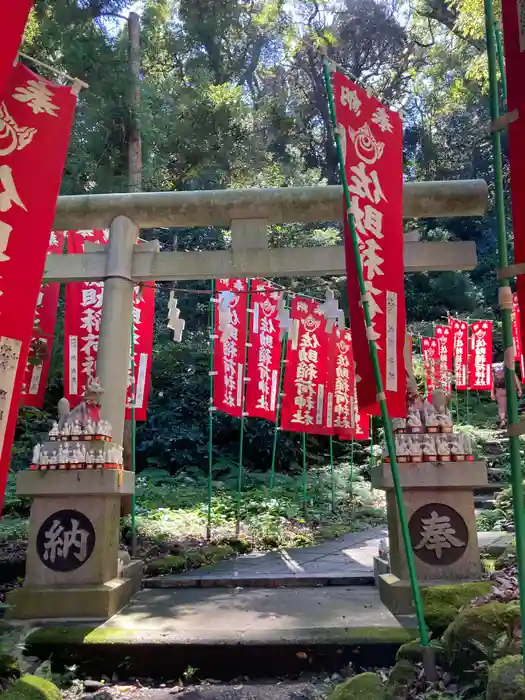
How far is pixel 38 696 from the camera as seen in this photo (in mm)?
3225

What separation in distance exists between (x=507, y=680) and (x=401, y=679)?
874 millimetres

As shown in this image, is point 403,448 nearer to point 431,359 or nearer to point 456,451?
point 456,451

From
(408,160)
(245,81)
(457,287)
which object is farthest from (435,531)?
(408,160)

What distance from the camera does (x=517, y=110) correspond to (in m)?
2.23

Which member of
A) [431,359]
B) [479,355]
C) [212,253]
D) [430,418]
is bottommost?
[430,418]

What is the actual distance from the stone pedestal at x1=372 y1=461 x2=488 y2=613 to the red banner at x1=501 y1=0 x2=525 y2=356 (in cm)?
325

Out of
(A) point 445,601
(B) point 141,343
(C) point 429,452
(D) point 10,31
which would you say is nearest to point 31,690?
(A) point 445,601

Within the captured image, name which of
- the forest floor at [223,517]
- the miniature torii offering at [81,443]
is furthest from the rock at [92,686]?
the forest floor at [223,517]

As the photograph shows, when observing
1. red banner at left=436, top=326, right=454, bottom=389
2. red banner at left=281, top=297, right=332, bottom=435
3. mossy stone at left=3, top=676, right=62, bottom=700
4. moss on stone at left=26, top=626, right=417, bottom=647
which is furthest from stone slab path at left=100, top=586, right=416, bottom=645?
red banner at left=436, top=326, right=454, bottom=389

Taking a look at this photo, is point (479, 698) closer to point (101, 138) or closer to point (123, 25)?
point (101, 138)

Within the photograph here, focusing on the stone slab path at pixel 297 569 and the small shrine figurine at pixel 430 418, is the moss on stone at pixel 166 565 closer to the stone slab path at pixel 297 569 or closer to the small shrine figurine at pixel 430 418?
the stone slab path at pixel 297 569

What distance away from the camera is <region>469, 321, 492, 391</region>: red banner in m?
14.7

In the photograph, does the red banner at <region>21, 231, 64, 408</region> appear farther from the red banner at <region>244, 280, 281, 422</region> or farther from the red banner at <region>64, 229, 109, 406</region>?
the red banner at <region>244, 280, 281, 422</region>

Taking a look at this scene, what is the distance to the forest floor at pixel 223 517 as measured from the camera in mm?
7824
